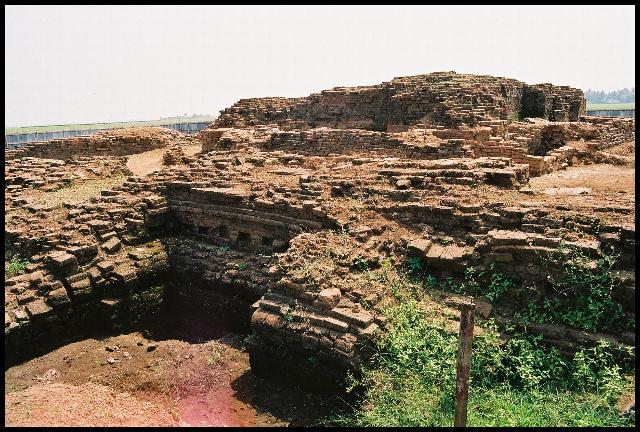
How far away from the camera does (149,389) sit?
552cm

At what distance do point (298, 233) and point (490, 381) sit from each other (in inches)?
132

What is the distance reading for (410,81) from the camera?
44.3 ft

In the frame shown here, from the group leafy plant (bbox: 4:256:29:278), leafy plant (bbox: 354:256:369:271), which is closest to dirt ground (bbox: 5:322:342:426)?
leafy plant (bbox: 4:256:29:278)

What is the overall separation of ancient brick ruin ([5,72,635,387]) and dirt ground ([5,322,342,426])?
31cm

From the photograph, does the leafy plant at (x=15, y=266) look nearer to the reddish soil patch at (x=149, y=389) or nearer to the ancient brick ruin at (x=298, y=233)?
the ancient brick ruin at (x=298, y=233)

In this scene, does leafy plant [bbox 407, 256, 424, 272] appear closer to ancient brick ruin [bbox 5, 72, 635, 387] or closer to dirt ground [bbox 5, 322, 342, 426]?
ancient brick ruin [bbox 5, 72, 635, 387]

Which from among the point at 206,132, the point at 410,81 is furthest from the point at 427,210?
the point at 206,132

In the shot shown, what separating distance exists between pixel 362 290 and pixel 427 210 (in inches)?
61.8

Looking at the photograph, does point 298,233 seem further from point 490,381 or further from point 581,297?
point 581,297

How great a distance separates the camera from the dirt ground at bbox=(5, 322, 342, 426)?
4.75 m

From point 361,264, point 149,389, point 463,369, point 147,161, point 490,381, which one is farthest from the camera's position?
point 147,161

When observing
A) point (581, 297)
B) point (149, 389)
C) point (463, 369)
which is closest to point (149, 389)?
point (149, 389)

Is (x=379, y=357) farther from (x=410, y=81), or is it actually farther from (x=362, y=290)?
(x=410, y=81)

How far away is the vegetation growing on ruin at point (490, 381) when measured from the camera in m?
3.80
